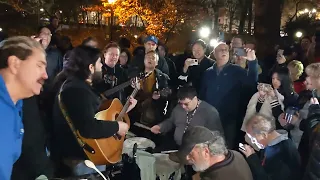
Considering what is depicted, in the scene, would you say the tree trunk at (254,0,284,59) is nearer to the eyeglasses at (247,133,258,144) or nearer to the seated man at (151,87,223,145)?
the seated man at (151,87,223,145)

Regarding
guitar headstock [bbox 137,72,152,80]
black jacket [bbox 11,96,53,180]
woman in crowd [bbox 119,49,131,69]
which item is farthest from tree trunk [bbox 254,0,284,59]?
black jacket [bbox 11,96,53,180]

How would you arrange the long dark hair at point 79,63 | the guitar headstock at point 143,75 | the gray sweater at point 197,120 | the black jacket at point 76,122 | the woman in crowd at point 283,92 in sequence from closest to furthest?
the black jacket at point 76,122 < the long dark hair at point 79,63 < the gray sweater at point 197,120 < the woman in crowd at point 283,92 < the guitar headstock at point 143,75

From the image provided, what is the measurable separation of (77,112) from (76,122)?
0.10m

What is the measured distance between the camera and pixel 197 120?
4.70 m

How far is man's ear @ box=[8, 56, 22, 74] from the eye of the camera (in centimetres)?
214

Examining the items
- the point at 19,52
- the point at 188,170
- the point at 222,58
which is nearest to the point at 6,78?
the point at 19,52

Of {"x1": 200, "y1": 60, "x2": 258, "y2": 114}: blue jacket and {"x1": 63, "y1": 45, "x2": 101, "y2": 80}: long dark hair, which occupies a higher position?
{"x1": 63, "y1": 45, "x2": 101, "y2": 80}: long dark hair

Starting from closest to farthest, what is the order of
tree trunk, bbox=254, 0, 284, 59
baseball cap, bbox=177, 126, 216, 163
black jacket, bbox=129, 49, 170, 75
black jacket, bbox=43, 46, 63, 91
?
baseball cap, bbox=177, 126, 216, 163, black jacket, bbox=43, 46, 63, 91, black jacket, bbox=129, 49, 170, 75, tree trunk, bbox=254, 0, 284, 59

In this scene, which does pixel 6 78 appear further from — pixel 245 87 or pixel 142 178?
pixel 245 87

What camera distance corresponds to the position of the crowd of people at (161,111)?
2232mm

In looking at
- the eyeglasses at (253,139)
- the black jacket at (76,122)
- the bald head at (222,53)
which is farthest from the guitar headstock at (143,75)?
the eyeglasses at (253,139)

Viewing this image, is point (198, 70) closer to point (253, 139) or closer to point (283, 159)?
point (253, 139)

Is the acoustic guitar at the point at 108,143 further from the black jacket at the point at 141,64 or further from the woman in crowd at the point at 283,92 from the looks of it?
the black jacket at the point at 141,64

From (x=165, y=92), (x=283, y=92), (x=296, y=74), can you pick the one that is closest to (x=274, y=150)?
(x=283, y=92)
